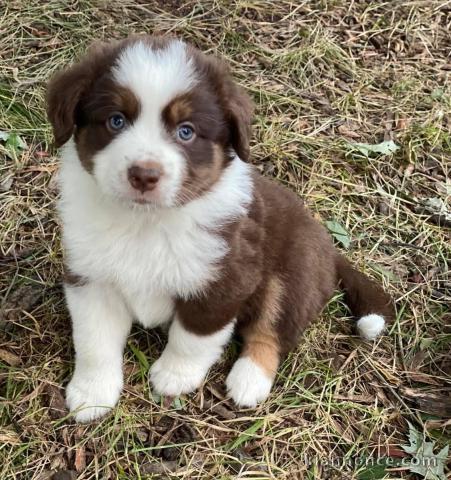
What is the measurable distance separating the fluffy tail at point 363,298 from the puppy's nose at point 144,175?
6.01ft

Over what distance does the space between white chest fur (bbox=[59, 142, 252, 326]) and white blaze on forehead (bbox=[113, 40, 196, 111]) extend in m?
0.52

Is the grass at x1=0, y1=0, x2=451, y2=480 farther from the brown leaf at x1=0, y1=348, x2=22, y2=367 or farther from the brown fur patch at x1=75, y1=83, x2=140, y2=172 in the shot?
the brown fur patch at x1=75, y1=83, x2=140, y2=172

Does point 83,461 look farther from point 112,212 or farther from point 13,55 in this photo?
point 13,55

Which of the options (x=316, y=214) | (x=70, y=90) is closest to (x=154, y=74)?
(x=70, y=90)

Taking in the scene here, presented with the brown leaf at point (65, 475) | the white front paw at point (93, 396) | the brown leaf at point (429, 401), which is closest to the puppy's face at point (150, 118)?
the white front paw at point (93, 396)

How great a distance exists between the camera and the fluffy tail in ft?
13.7

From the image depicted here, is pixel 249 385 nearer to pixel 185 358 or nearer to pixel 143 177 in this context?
pixel 185 358

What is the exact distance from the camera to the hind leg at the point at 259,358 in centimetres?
386

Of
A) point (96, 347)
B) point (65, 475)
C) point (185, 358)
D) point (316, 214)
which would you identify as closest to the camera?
point (65, 475)

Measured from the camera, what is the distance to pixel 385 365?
166 inches

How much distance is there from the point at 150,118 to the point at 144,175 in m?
0.26

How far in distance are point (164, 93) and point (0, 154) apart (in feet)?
7.87

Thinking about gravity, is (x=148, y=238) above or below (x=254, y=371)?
above

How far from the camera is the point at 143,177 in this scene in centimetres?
278
